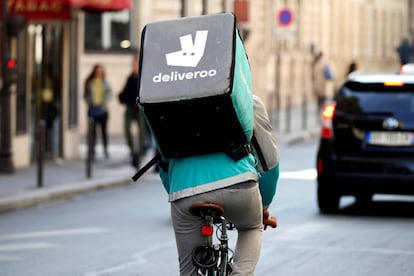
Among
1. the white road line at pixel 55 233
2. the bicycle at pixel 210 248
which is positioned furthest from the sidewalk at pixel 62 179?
the bicycle at pixel 210 248

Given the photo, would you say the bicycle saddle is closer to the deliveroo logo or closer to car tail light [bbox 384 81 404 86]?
the deliveroo logo

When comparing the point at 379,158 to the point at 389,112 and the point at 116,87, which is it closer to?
the point at 389,112

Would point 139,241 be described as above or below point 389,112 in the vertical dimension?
below

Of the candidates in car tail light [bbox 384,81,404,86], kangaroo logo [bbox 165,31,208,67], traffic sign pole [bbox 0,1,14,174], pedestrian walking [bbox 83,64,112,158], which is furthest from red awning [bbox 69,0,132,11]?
kangaroo logo [bbox 165,31,208,67]

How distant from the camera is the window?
1259 inches

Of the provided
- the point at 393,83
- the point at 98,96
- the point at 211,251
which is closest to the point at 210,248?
the point at 211,251

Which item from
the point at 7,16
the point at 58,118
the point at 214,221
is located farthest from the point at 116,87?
the point at 214,221

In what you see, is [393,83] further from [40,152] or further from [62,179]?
[62,179]

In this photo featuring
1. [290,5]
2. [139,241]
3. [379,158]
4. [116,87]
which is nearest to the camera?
[139,241]

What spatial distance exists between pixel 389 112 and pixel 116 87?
17859 mm

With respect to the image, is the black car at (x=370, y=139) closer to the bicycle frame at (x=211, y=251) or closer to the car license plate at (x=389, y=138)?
the car license plate at (x=389, y=138)

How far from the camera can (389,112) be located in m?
15.2

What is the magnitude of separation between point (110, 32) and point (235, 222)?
25.4 metres

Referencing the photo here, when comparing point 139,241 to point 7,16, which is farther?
point 7,16
